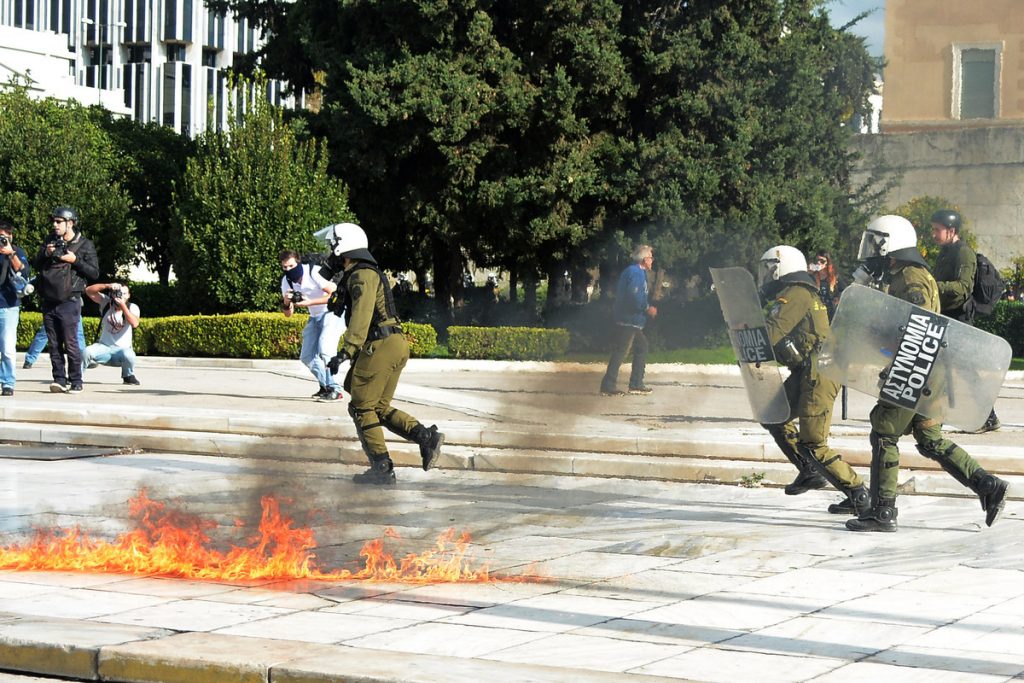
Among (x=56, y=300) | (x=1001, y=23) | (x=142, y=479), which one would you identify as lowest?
(x=142, y=479)

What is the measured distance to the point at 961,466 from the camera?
7949 millimetres

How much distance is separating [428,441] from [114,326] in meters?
7.31

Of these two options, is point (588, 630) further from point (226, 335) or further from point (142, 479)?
point (226, 335)

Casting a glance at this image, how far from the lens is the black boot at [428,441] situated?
32.0 ft

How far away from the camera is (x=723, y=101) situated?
27328 millimetres

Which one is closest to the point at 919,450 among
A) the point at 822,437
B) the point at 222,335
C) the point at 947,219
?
the point at 822,437

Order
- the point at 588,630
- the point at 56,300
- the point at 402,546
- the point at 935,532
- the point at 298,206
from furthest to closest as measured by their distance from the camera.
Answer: the point at 298,206
the point at 56,300
the point at 935,532
the point at 402,546
the point at 588,630

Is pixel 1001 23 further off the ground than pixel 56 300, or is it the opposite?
pixel 1001 23

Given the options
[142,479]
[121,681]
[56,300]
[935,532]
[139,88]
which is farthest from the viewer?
[139,88]

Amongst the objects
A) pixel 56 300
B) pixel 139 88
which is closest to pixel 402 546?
pixel 56 300

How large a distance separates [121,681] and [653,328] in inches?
948

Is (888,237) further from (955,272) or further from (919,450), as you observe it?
(955,272)

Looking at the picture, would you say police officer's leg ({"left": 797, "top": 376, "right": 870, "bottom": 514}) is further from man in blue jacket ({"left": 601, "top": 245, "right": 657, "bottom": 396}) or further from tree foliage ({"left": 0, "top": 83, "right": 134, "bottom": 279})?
tree foliage ({"left": 0, "top": 83, "right": 134, "bottom": 279})

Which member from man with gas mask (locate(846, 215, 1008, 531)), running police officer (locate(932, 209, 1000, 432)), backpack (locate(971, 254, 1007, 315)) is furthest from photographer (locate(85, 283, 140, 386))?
man with gas mask (locate(846, 215, 1008, 531))
